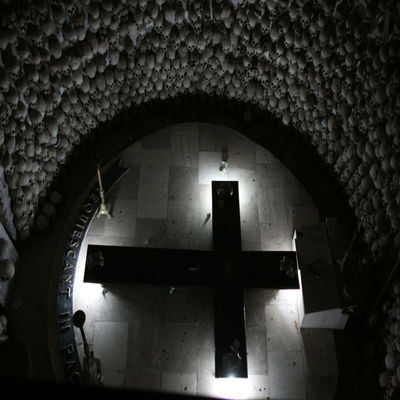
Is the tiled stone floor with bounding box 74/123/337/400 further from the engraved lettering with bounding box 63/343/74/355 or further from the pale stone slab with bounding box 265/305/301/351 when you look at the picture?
the engraved lettering with bounding box 63/343/74/355

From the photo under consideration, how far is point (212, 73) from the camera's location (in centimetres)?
571

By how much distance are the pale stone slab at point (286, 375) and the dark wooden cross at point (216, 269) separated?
1.68 ft

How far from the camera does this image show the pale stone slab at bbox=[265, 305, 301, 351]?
448cm

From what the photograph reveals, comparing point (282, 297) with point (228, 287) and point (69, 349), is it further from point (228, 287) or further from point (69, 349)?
point (69, 349)

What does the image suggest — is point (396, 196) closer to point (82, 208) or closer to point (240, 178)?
point (240, 178)

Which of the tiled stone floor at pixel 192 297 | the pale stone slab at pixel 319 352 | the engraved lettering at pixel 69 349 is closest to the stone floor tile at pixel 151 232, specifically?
the tiled stone floor at pixel 192 297

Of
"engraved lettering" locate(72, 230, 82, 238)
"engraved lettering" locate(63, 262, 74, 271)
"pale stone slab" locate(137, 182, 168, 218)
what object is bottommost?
"engraved lettering" locate(63, 262, 74, 271)

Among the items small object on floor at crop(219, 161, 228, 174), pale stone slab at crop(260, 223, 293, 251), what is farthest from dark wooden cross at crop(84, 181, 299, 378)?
small object on floor at crop(219, 161, 228, 174)

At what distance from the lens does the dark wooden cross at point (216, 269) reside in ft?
14.2

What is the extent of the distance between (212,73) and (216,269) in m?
2.67

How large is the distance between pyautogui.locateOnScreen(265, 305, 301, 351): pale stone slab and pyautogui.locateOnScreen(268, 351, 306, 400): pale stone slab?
2.8 inches

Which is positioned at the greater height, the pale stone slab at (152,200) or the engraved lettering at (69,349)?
the pale stone slab at (152,200)

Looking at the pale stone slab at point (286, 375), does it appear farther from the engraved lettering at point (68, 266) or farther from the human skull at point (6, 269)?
the human skull at point (6, 269)

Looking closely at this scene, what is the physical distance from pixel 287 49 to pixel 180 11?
132 centimetres
